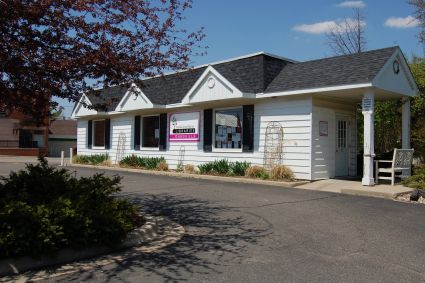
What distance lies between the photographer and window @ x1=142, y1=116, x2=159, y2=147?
20.8 meters

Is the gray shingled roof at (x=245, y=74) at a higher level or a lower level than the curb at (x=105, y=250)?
higher

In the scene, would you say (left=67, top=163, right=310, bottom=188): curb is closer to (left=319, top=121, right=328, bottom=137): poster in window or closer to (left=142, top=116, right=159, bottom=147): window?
(left=142, top=116, right=159, bottom=147): window

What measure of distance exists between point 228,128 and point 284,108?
8.97 feet

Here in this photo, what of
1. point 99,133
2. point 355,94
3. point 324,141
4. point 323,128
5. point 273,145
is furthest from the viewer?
point 99,133

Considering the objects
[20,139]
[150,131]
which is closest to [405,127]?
[150,131]

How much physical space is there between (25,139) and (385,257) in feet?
152

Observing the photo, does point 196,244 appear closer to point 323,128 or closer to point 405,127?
point 323,128

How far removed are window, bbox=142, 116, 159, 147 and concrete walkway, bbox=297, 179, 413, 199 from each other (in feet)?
29.4

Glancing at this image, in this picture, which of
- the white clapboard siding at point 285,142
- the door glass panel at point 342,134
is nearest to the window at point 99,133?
the white clapboard siding at point 285,142

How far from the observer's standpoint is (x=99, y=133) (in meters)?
25.3

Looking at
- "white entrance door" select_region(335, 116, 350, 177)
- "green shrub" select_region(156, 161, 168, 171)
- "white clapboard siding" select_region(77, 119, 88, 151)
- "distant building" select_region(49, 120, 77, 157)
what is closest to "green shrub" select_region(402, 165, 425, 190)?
"white entrance door" select_region(335, 116, 350, 177)

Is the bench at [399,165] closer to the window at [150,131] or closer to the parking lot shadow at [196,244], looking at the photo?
the parking lot shadow at [196,244]

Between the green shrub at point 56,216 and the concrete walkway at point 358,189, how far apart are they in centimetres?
675

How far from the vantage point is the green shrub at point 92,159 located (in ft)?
77.9
